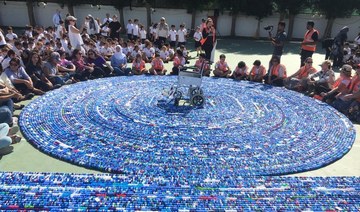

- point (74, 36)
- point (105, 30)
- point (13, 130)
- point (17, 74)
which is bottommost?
point (13, 130)

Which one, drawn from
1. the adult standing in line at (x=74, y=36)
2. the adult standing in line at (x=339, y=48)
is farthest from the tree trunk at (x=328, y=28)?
the adult standing in line at (x=74, y=36)

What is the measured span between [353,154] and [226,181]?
2345 millimetres

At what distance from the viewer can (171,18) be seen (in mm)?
20016

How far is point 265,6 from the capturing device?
19.0 metres

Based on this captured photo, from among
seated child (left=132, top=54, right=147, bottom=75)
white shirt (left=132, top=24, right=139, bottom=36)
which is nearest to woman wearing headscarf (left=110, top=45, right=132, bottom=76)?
seated child (left=132, top=54, right=147, bottom=75)

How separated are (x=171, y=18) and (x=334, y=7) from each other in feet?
31.4

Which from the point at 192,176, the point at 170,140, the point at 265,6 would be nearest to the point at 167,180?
the point at 192,176

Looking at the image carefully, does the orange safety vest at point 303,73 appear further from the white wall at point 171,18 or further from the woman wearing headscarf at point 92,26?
the white wall at point 171,18

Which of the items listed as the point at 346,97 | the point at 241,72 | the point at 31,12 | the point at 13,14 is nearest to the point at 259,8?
the point at 241,72

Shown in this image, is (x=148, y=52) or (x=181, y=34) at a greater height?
(x=181, y=34)

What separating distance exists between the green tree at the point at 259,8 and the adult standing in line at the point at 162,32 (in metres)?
7.46

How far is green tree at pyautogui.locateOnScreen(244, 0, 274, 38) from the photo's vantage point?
18.9 meters

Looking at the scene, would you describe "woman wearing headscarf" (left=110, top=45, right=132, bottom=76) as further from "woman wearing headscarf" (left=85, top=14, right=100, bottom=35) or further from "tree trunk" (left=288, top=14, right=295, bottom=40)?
"tree trunk" (left=288, top=14, right=295, bottom=40)

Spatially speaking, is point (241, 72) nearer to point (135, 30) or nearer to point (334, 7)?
point (135, 30)
